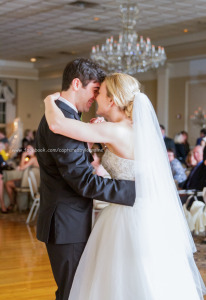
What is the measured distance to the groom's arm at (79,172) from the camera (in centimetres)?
221

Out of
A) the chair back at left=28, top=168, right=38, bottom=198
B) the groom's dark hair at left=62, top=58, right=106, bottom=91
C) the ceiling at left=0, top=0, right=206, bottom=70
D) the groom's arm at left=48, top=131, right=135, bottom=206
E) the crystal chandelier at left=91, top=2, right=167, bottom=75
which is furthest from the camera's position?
the ceiling at left=0, top=0, right=206, bottom=70

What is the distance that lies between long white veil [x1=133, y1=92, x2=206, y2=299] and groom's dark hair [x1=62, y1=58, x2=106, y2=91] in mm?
226

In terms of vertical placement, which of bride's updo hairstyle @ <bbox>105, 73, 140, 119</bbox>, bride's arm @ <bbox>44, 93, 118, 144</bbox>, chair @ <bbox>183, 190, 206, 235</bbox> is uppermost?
bride's updo hairstyle @ <bbox>105, 73, 140, 119</bbox>

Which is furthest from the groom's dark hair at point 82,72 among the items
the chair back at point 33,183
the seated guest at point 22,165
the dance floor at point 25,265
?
the seated guest at point 22,165

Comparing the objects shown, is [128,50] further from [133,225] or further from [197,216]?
[133,225]

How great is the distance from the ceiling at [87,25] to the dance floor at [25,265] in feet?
13.7

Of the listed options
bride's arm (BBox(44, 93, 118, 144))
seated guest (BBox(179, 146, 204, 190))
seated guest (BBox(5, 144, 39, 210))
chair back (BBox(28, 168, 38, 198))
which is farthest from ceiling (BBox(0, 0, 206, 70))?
bride's arm (BBox(44, 93, 118, 144))

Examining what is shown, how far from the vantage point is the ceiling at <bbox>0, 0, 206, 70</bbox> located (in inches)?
348

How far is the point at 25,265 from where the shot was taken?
495 cm

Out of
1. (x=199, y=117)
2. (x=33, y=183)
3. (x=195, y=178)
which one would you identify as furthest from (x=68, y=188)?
(x=199, y=117)

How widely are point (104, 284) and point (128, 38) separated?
707 centimetres

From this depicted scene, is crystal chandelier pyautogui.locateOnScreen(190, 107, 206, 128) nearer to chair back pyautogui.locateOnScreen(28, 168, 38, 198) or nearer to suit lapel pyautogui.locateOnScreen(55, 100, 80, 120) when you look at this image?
chair back pyautogui.locateOnScreen(28, 168, 38, 198)

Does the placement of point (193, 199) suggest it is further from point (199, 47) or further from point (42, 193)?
point (199, 47)

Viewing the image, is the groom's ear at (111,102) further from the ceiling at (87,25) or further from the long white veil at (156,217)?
the ceiling at (87,25)
